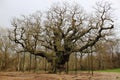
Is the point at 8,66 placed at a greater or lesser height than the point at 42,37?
lesser

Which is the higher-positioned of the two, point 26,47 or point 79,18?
point 79,18

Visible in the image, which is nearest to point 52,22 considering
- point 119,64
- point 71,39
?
point 71,39

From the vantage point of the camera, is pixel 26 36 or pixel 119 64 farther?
pixel 119 64

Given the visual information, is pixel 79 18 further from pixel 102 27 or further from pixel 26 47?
pixel 26 47

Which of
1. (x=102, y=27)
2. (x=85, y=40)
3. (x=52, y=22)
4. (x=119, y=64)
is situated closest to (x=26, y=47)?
(x=52, y=22)

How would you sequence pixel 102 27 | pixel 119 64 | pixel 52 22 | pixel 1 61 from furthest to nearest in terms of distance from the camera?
pixel 119 64
pixel 1 61
pixel 52 22
pixel 102 27

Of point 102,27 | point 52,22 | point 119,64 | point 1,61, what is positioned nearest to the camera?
point 102,27

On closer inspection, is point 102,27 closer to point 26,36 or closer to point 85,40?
point 85,40

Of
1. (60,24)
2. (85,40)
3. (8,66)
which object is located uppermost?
(60,24)

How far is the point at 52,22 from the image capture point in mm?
42125

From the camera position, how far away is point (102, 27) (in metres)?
39.2

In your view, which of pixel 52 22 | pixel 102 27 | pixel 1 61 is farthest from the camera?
pixel 1 61

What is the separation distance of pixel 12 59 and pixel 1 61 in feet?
9.62

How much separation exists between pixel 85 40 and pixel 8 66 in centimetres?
2861
